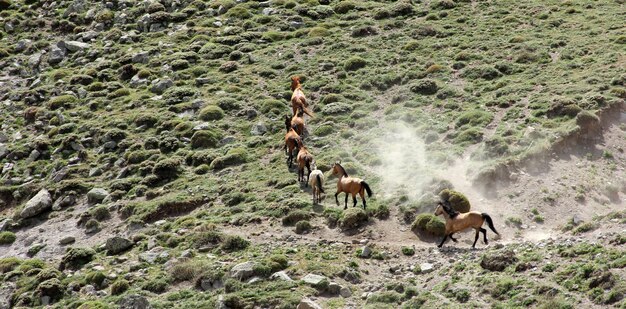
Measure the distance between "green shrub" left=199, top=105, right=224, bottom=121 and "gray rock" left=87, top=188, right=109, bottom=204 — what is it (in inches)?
306

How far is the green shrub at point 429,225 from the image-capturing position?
27500 mm

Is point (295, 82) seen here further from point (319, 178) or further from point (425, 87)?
point (319, 178)

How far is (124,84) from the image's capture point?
49.9 meters

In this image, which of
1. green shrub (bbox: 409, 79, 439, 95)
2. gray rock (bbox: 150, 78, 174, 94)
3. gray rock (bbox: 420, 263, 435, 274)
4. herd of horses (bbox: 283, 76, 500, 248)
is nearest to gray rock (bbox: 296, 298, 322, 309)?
gray rock (bbox: 420, 263, 435, 274)

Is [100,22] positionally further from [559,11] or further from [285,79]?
[559,11]

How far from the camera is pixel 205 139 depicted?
3962 cm

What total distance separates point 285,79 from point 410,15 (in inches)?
496

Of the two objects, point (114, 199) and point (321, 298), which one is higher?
point (321, 298)

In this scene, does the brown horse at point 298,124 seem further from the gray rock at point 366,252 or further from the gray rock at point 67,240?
the gray rock at point 366,252

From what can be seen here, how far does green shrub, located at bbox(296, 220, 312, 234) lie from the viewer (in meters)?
29.0

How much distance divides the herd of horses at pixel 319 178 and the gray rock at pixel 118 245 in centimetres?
711

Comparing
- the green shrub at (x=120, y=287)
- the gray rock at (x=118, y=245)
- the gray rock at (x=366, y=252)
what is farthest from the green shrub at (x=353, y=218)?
the gray rock at (x=118, y=245)

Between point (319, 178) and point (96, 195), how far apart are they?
37.1 feet

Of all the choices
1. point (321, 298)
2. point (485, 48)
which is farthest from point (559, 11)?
point (321, 298)
